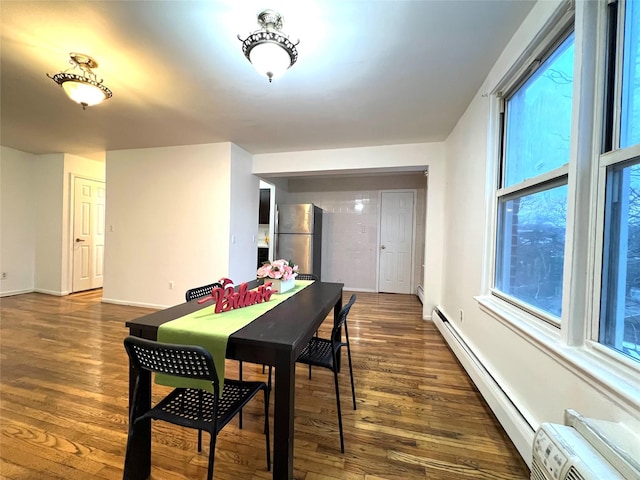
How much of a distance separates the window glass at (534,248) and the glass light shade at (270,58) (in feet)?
5.45

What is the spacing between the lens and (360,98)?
2426 mm

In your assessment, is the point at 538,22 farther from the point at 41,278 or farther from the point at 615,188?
the point at 41,278

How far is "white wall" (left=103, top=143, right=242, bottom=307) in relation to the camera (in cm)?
372

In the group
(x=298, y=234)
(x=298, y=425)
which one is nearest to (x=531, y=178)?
(x=298, y=425)

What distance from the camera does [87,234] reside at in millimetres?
4898

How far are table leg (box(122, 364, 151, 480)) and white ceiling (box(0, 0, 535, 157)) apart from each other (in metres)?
1.95

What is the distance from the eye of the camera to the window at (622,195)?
92cm

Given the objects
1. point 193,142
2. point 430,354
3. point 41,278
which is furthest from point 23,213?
point 430,354

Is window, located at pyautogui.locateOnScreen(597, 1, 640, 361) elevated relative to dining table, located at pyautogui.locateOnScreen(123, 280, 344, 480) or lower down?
elevated

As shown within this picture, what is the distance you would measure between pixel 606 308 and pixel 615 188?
457 mm

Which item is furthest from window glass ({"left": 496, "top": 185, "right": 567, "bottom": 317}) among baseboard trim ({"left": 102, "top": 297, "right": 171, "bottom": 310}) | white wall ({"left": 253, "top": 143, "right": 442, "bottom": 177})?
baseboard trim ({"left": 102, "top": 297, "right": 171, "bottom": 310})

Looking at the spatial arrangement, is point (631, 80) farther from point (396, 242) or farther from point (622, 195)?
point (396, 242)

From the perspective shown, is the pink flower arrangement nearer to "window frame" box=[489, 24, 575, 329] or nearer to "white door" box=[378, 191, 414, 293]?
"window frame" box=[489, 24, 575, 329]

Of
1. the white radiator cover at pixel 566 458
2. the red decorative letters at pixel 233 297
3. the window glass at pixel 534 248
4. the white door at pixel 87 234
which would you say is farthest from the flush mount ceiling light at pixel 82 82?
the white door at pixel 87 234
